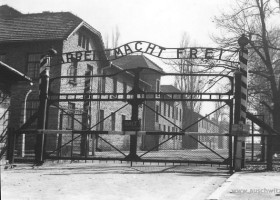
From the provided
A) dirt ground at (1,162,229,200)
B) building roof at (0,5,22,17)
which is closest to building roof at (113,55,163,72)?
building roof at (0,5,22,17)

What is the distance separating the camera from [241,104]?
1123 cm

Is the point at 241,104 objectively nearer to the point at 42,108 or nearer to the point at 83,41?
the point at 42,108

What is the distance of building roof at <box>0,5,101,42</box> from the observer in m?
24.1

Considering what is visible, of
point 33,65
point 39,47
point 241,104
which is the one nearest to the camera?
point 241,104

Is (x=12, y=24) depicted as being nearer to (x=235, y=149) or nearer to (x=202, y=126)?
(x=235, y=149)

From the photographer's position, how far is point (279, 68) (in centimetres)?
2634

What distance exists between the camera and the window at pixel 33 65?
2427 cm

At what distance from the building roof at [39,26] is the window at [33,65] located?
48.4 inches

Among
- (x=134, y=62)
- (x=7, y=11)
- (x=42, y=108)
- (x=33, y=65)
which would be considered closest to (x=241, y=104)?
(x=42, y=108)

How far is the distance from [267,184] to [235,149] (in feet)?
9.49

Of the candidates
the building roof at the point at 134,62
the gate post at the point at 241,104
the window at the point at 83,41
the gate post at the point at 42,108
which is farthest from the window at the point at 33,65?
the building roof at the point at 134,62

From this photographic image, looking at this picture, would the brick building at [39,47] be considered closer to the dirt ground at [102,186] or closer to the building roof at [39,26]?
the building roof at [39,26]

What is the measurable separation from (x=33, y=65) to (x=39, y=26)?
286 centimetres

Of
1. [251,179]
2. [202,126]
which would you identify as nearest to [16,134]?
[251,179]
